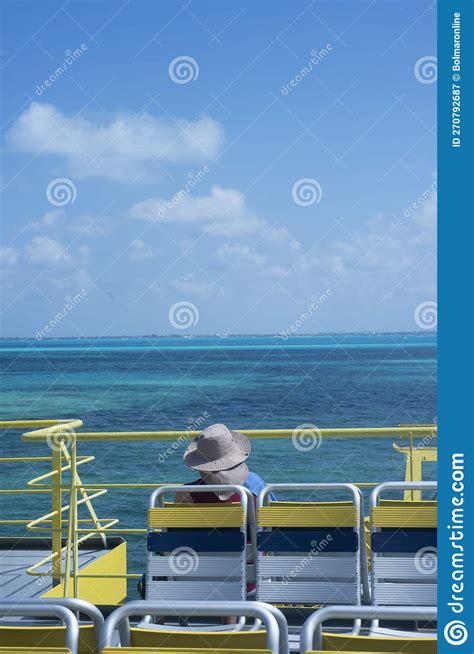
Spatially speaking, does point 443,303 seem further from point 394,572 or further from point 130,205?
point 130,205

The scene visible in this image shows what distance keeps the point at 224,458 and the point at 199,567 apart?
0.59 m

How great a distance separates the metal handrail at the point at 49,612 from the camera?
219cm

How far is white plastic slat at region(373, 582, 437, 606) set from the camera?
12.0ft

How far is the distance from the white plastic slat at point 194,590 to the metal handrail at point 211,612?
1.40 m

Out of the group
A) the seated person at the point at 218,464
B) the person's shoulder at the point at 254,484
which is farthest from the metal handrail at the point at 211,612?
the person's shoulder at the point at 254,484

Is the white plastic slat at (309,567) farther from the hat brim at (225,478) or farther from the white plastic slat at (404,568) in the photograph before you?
the hat brim at (225,478)

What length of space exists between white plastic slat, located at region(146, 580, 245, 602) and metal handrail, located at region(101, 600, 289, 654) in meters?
1.40

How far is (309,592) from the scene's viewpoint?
3754 millimetres

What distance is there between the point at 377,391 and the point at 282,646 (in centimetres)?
6260

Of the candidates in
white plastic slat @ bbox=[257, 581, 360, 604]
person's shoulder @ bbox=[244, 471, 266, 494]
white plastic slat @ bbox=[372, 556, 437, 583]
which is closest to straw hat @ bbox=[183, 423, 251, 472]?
person's shoulder @ bbox=[244, 471, 266, 494]

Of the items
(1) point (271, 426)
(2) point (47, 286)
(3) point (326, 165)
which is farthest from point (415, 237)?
(1) point (271, 426)

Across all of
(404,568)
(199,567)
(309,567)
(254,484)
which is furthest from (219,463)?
(404,568)

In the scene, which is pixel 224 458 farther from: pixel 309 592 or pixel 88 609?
pixel 88 609

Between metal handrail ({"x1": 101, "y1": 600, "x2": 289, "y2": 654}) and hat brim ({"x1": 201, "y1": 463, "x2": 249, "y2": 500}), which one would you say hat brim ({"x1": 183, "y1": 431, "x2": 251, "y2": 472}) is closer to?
hat brim ({"x1": 201, "y1": 463, "x2": 249, "y2": 500})
